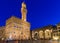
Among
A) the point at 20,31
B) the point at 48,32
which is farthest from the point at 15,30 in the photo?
the point at 48,32

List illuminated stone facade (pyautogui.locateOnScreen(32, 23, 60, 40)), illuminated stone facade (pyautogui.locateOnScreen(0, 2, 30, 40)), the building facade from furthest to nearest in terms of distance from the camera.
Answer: illuminated stone facade (pyautogui.locateOnScreen(0, 2, 30, 40))
the building facade
illuminated stone facade (pyautogui.locateOnScreen(32, 23, 60, 40))

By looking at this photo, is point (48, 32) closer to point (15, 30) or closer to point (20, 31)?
point (15, 30)

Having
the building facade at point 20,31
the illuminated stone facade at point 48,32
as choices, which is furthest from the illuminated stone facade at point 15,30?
the illuminated stone facade at point 48,32

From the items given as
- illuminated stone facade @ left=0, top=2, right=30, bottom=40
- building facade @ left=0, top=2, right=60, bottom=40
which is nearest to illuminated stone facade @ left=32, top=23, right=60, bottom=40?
building facade @ left=0, top=2, right=60, bottom=40

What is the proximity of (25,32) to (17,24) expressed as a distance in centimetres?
875

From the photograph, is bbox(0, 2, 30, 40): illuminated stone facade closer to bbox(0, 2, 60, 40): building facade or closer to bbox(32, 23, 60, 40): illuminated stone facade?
bbox(0, 2, 60, 40): building facade

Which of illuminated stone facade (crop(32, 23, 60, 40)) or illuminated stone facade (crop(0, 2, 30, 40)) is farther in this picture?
illuminated stone facade (crop(0, 2, 30, 40))

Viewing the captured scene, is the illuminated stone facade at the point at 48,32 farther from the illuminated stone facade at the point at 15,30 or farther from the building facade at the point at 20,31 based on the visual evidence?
the illuminated stone facade at the point at 15,30

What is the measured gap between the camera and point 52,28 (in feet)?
183

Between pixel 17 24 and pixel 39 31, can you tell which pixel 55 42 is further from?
pixel 17 24

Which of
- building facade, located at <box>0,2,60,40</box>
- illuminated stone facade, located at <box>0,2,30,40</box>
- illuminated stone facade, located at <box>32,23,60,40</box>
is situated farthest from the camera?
illuminated stone facade, located at <box>0,2,30,40</box>

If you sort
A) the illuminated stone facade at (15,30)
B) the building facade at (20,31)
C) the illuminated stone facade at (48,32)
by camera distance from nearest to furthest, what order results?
1. the illuminated stone facade at (48,32)
2. the building facade at (20,31)
3. the illuminated stone facade at (15,30)

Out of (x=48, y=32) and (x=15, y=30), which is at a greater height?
(x=15, y=30)

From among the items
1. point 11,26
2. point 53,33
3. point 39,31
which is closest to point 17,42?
point 53,33
